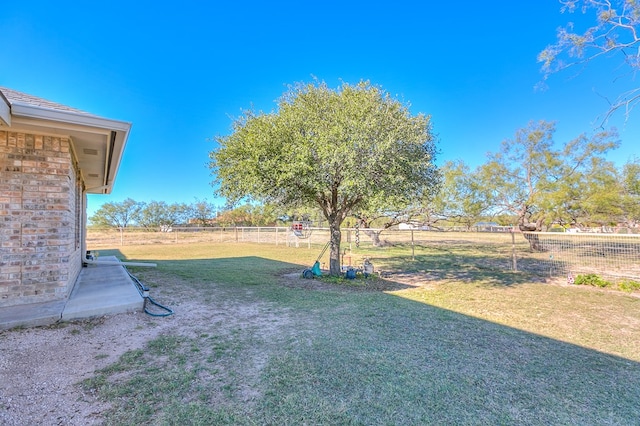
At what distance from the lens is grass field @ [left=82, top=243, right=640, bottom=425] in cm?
204

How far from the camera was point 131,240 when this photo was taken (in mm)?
20734

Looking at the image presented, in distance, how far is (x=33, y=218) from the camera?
12.8 feet

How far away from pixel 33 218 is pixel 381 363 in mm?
4939

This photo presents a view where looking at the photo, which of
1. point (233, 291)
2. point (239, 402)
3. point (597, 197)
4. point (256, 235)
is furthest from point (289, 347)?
point (256, 235)

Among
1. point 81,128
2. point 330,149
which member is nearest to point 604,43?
point 330,149

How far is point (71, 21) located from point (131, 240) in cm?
1632


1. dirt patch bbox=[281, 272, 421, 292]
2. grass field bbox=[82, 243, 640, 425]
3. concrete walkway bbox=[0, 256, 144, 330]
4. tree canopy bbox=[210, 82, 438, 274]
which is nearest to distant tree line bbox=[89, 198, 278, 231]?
dirt patch bbox=[281, 272, 421, 292]

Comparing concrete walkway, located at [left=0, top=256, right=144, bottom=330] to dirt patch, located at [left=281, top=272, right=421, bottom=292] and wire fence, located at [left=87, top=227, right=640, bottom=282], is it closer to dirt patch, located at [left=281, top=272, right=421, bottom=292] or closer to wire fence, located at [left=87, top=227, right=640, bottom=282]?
dirt patch, located at [left=281, top=272, right=421, bottom=292]

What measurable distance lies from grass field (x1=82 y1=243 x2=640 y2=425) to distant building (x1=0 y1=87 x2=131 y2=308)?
169 cm

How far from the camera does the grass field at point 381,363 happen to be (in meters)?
2.04

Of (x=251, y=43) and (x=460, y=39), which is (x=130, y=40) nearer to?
(x=251, y=43)

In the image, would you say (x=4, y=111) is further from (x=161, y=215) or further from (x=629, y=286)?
(x=161, y=215)

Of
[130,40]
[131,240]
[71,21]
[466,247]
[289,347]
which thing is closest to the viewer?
[289,347]

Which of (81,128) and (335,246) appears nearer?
(81,128)
